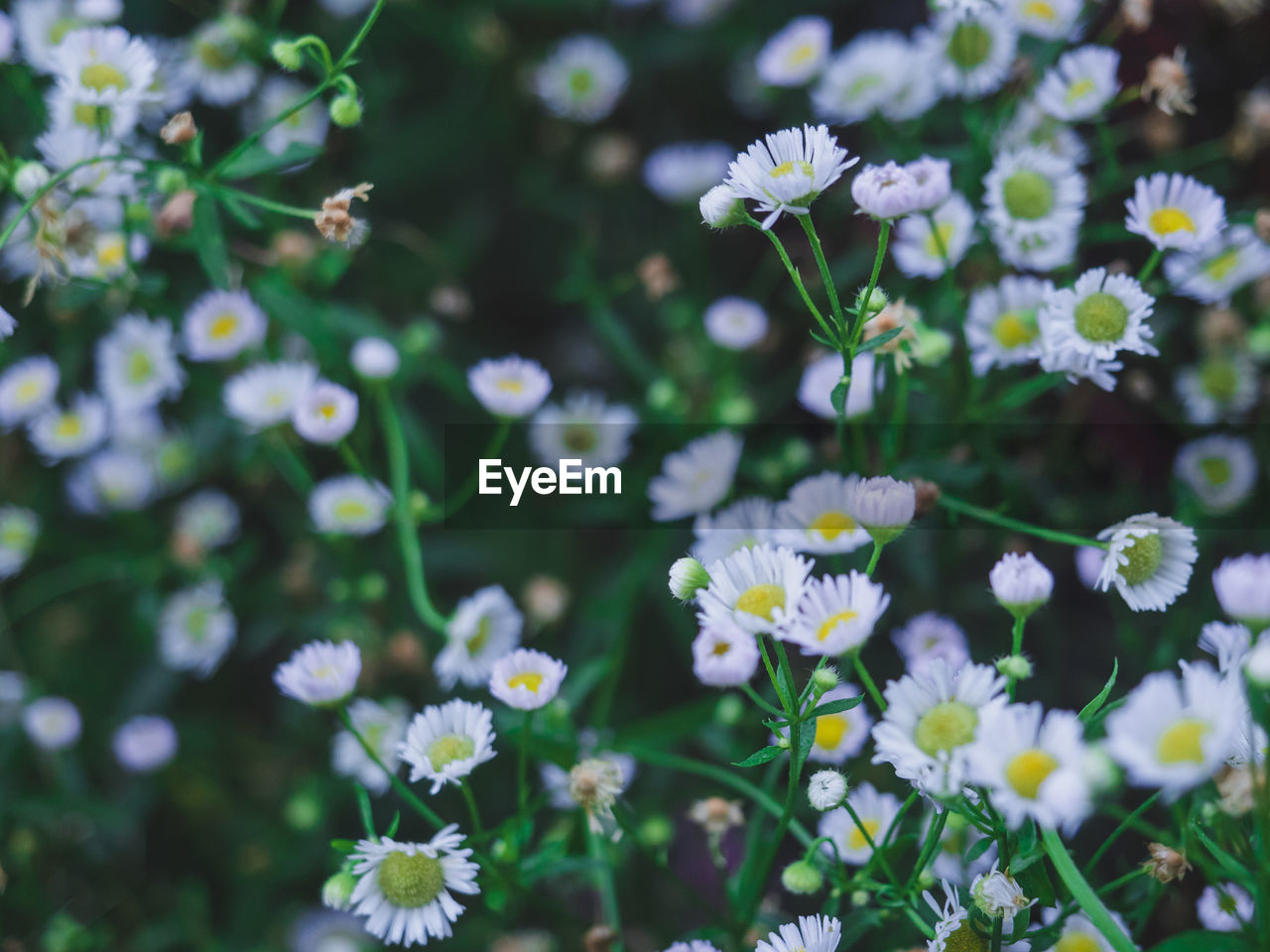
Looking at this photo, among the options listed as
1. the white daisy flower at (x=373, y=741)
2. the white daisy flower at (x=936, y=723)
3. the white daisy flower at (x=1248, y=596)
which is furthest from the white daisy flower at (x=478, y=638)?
the white daisy flower at (x=1248, y=596)

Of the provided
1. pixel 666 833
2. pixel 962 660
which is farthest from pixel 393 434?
pixel 962 660

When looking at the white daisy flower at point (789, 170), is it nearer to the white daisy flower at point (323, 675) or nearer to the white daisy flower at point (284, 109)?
the white daisy flower at point (323, 675)

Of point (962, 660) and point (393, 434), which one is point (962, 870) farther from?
point (393, 434)

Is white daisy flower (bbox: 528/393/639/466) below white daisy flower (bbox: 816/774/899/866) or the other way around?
the other way around

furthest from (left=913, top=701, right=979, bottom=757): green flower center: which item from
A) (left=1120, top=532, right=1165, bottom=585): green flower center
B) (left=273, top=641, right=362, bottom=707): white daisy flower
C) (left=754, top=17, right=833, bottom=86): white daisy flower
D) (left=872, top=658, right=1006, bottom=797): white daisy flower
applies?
(left=754, top=17, right=833, bottom=86): white daisy flower

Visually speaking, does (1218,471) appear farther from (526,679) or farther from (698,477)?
(526,679)

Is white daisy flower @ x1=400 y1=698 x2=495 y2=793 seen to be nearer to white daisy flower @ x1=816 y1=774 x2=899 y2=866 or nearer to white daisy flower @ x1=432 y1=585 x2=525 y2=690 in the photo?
white daisy flower @ x1=432 y1=585 x2=525 y2=690

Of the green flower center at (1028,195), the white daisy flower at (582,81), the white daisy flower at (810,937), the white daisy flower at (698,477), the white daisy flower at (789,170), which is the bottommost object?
the white daisy flower at (810,937)
